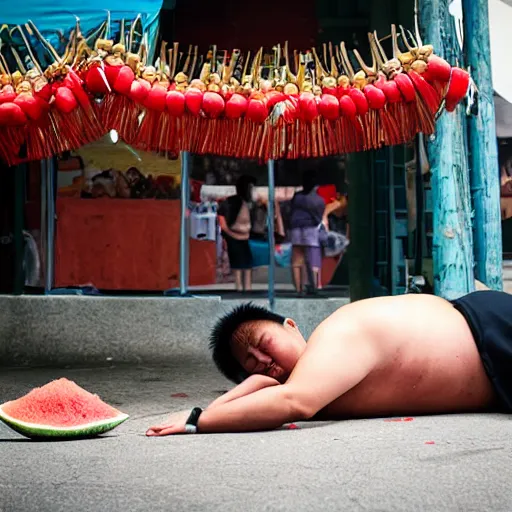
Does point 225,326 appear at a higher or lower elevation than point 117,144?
lower

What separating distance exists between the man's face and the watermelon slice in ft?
1.72

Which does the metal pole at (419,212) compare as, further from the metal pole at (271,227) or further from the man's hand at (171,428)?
the man's hand at (171,428)

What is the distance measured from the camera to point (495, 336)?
10.2ft

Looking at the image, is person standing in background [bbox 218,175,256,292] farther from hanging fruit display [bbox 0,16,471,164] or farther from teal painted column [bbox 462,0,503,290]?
hanging fruit display [bbox 0,16,471,164]

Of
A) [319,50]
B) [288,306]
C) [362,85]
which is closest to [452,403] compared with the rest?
[362,85]

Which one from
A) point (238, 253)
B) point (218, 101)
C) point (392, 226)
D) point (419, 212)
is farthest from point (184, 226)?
point (218, 101)

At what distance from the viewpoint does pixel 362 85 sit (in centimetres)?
447

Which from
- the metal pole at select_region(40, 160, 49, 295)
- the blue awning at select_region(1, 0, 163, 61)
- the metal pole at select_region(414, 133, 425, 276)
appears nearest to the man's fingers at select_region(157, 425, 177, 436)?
the blue awning at select_region(1, 0, 163, 61)

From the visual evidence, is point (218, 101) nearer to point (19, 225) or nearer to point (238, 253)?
point (19, 225)

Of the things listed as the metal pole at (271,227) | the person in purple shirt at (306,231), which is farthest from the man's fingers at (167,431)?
the person in purple shirt at (306,231)

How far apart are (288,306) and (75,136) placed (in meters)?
3.04

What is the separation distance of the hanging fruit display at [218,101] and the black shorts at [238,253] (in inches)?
138

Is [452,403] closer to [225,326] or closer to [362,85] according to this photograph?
[225,326]

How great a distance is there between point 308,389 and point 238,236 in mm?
5299
